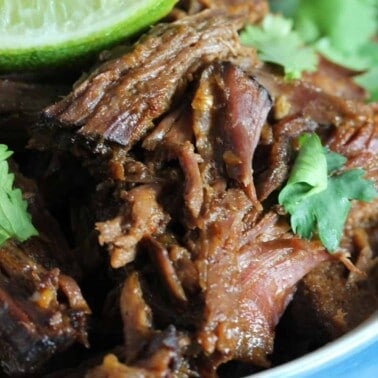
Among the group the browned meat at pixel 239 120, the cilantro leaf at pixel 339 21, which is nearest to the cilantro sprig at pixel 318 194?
the browned meat at pixel 239 120

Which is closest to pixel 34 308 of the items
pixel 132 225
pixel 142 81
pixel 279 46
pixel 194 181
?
pixel 132 225

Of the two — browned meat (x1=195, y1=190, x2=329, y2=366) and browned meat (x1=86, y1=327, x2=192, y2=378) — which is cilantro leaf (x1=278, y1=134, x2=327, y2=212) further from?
browned meat (x1=86, y1=327, x2=192, y2=378)

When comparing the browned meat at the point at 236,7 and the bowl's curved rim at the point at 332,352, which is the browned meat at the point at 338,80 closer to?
the browned meat at the point at 236,7

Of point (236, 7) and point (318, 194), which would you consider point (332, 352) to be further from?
point (236, 7)

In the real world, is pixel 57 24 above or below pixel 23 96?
above

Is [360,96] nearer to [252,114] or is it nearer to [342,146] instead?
[342,146]

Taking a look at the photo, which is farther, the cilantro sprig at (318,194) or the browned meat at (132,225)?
the cilantro sprig at (318,194)
